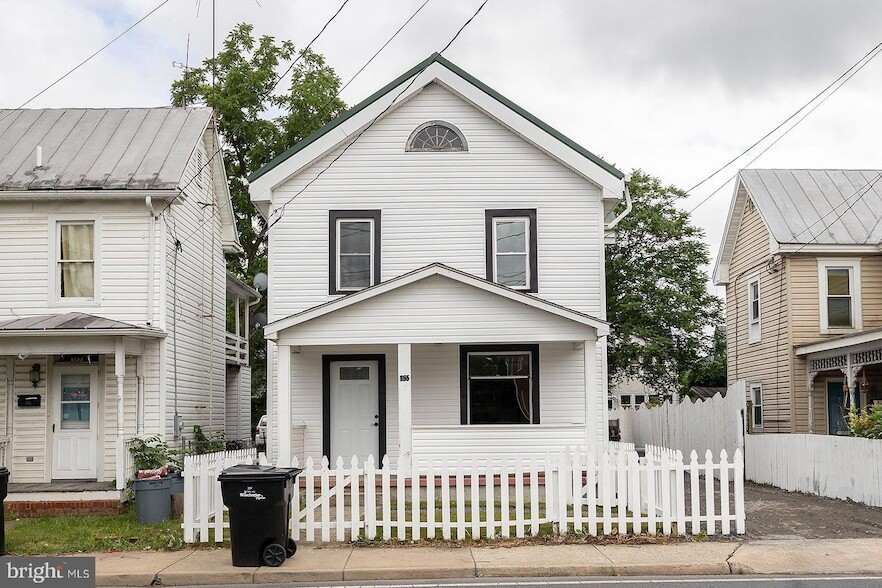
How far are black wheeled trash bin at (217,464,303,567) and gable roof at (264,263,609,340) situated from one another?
16.9ft

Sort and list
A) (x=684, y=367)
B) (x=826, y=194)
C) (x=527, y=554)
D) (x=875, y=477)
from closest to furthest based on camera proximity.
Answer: (x=527, y=554), (x=875, y=477), (x=826, y=194), (x=684, y=367)

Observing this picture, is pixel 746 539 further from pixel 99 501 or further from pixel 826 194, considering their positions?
pixel 826 194

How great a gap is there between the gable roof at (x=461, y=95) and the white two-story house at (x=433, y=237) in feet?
0.09

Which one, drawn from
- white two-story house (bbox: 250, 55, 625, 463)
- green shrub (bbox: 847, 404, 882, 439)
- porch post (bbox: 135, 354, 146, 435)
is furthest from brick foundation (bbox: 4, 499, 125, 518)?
green shrub (bbox: 847, 404, 882, 439)

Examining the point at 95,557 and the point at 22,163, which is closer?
the point at 95,557

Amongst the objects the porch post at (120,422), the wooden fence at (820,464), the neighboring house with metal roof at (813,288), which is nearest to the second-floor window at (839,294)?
the neighboring house with metal roof at (813,288)

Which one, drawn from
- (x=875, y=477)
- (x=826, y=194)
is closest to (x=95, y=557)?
(x=875, y=477)

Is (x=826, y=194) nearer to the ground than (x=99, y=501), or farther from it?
farther from it

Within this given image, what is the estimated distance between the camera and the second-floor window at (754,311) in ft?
89.7

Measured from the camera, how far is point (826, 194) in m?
26.3

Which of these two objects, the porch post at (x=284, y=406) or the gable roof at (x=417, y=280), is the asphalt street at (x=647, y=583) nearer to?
the porch post at (x=284, y=406)

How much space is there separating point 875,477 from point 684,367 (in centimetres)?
2509

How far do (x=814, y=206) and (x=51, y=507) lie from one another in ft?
63.2

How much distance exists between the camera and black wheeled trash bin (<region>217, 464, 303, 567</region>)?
1115 cm
